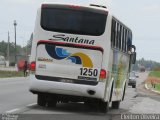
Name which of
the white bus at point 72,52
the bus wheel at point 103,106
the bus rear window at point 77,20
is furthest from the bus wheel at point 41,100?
the bus rear window at point 77,20

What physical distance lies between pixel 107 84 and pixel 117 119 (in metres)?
2.14

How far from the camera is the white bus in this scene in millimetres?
19219

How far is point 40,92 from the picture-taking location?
19.8m

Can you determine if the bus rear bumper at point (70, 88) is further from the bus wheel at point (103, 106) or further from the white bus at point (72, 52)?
the bus wheel at point (103, 106)

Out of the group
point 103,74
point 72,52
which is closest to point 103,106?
point 103,74

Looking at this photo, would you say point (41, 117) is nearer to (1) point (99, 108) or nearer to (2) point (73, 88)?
(2) point (73, 88)

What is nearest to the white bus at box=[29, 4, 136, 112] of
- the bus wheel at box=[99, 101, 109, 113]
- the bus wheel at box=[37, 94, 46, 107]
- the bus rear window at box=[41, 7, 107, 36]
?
the bus rear window at box=[41, 7, 107, 36]

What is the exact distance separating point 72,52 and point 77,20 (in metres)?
1.00

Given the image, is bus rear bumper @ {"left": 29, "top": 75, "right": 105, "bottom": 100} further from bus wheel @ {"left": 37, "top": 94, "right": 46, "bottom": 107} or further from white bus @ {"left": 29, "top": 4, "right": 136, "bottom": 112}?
bus wheel @ {"left": 37, "top": 94, "right": 46, "bottom": 107}

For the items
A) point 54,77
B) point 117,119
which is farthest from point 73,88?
point 117,119

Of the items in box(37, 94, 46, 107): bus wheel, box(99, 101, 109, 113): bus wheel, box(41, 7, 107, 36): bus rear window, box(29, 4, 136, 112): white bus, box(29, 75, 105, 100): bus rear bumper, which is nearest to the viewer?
box(29, 75, 105, 100): bus rear bumper

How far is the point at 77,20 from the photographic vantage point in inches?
767

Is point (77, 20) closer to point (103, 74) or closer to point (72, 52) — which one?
point (72, 52)

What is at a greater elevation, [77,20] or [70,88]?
[77,20]
